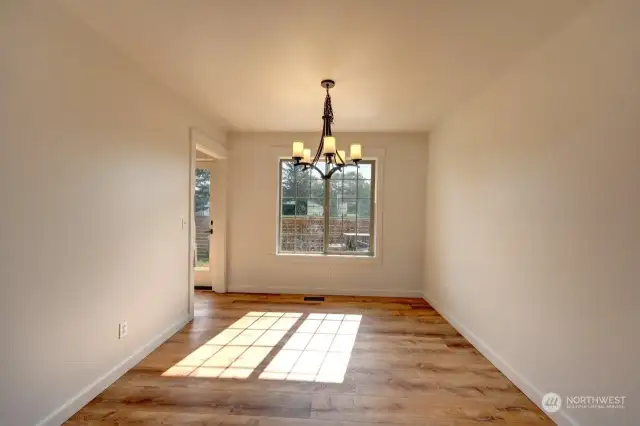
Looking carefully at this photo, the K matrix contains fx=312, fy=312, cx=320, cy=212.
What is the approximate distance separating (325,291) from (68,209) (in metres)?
3.37

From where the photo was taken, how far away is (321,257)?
4594mm

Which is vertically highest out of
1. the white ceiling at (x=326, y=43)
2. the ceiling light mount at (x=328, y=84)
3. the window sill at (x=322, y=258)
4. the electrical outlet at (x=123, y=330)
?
the white ceiling at (x=326, y=43)

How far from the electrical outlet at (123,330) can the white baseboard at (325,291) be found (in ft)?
7.44

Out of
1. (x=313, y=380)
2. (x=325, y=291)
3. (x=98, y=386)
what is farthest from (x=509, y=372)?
(x=98, y=386)

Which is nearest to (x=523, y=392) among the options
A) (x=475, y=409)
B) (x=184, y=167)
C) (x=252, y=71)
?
(x=475, y=409)

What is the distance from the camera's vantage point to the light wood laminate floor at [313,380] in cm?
191

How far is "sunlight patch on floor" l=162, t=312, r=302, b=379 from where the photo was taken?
241 centimetres

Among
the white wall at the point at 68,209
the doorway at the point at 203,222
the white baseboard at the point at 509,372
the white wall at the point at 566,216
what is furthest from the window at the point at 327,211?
the white wall at the point at 68,209

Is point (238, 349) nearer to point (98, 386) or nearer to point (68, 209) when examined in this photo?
point (98, 386)

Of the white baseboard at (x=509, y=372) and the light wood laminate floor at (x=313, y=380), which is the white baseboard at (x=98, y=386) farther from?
the white baseboard at (x=509, y=372)

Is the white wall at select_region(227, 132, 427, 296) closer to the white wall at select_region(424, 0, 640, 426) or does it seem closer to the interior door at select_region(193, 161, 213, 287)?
the interior door at select_region(193, 161, 213, 287)

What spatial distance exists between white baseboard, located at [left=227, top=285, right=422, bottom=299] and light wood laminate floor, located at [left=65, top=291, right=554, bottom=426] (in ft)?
3.12

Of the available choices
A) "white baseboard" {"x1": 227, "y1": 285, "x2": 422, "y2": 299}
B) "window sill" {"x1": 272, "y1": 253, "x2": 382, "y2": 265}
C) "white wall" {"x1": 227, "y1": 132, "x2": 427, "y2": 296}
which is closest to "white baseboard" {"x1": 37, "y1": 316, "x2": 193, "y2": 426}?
"white baseboard" {"x1": 227, "y1": 285, "x2": 422, "y2": 299}

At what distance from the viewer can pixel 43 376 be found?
1.69 metres
